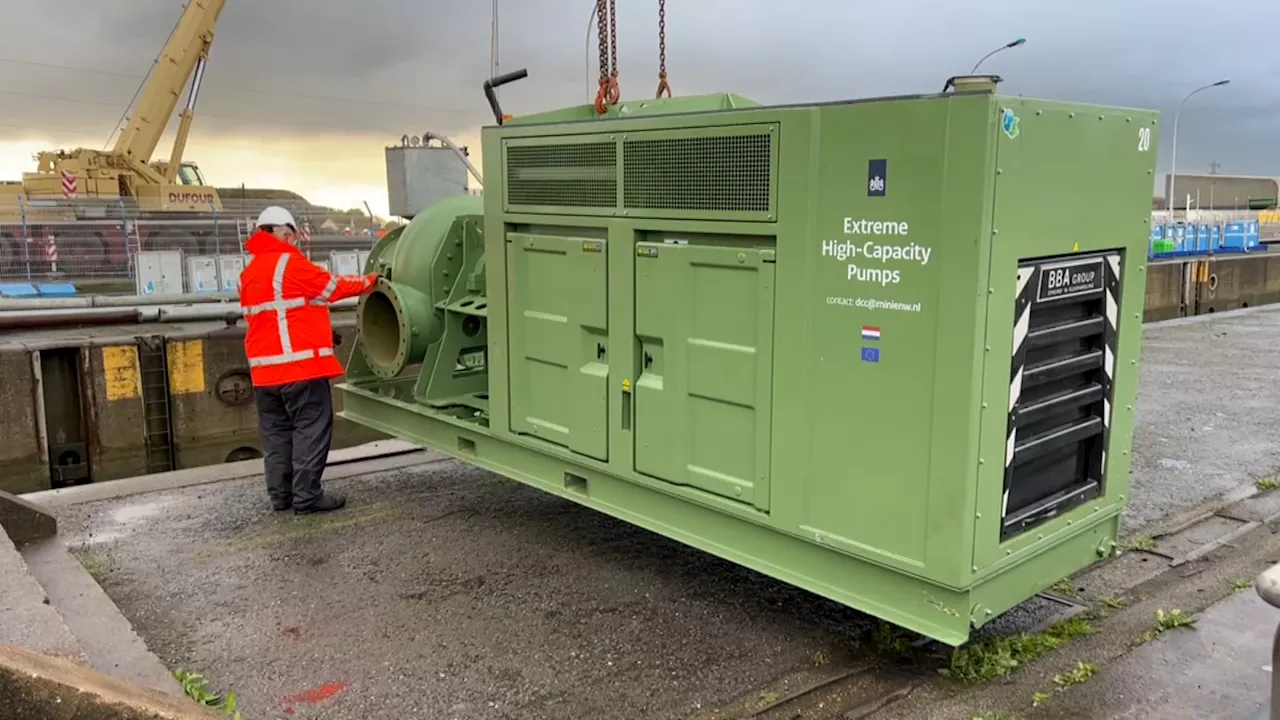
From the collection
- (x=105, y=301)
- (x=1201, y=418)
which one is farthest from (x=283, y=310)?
(x=1201, y=418)

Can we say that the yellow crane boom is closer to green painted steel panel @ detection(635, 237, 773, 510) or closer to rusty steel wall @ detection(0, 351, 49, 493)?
rusty steel wall @ detection(0, 351, 49, 493)

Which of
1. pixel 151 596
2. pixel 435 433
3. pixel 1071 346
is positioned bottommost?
pixel 151 596

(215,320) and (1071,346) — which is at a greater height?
(1071,346)

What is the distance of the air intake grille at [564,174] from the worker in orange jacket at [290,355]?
1511 mm

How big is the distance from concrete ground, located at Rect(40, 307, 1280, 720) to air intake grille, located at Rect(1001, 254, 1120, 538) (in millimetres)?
767

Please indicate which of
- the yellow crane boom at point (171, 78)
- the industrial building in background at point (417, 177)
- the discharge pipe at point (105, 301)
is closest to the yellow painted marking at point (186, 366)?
the discharge pipe at point (105, 301)

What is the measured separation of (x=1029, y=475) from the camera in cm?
386

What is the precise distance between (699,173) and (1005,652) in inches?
95.8

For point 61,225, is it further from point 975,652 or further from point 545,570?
point 975,652

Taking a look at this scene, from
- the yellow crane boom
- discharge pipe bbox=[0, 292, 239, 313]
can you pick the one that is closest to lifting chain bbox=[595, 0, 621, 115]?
discharge pipe bbox=[0, 292, 239, 313]

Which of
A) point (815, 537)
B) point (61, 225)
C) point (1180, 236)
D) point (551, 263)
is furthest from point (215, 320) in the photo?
point (1180, 236)

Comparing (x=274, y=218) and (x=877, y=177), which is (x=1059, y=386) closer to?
(x=877, y=177)

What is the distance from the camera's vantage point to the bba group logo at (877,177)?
347 cm

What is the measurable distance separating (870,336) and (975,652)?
150cm
